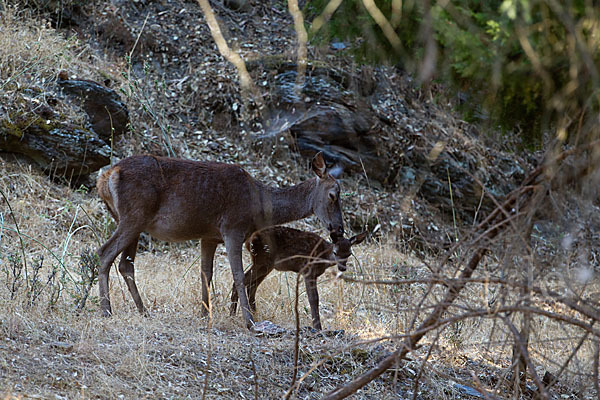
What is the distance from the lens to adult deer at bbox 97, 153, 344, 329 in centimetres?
724

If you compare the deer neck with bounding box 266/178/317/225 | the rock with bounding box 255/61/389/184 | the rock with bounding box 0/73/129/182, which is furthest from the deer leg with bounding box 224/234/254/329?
the rock with bounding box 255/61/389/184

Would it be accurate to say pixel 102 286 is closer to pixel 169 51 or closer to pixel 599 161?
pixel 599 161

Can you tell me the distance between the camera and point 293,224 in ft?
40.7

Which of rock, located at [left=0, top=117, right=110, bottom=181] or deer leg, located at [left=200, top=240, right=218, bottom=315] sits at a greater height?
rock, located at [left=0, top=117, right=110, bottom=181]

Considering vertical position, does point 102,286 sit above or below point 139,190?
below

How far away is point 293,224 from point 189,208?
16.9ft

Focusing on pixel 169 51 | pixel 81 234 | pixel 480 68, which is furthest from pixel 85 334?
pixel 169 51

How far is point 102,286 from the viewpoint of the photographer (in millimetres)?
7164

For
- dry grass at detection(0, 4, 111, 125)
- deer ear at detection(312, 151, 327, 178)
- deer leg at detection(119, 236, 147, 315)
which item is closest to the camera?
deer leg at detection(119, 236, 147, 315)

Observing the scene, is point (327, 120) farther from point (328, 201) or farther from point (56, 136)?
point (328, 201)

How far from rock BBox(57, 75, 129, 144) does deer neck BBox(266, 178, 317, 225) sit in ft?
16.5

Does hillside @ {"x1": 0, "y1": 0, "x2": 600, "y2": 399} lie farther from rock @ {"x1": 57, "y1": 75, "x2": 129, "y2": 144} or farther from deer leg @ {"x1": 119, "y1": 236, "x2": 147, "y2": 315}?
deer leg @ {"x1": 119, "y1": 236, "x2": 147, "y2": 315}

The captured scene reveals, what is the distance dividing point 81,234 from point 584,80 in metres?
8.62

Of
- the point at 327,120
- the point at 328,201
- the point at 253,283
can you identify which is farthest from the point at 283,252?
the point at 327,120
